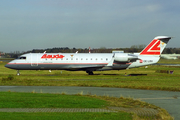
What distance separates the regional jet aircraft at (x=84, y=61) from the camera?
3662 centimetres

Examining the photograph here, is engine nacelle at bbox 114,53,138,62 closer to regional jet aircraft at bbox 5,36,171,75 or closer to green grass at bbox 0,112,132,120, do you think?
regional jet aircraft at bbox 5,36,171,75

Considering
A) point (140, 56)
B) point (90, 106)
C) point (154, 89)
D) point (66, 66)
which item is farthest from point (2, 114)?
point (140, 56)

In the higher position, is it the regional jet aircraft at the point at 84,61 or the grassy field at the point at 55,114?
the regional jet aircraft at the point at 84,61

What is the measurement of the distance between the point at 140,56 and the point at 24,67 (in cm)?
1836

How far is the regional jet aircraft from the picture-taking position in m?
36.6

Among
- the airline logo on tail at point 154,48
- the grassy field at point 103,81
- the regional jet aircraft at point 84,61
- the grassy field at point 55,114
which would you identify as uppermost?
the airline logo on tail at point 154,48

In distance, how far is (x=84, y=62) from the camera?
36781 millimetres

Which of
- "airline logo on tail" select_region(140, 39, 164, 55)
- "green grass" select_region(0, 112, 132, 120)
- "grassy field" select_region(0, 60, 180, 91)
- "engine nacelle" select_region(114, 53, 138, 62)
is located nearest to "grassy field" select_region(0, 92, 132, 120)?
"green grass" select_region(0, 112, 132, 120)

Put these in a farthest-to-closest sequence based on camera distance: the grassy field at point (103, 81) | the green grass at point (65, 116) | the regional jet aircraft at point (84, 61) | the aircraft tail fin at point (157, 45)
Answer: the aircraft tail fin at point (157, 45), the regional jet aircraft at point (84, 61), the grassy field at point (103, 81), the green grass at point (65, 116)

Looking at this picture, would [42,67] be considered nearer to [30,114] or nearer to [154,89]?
[154,89]

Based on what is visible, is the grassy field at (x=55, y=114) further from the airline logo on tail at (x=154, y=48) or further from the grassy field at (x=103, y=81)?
the airline logo on tail at (x=154, y=48)

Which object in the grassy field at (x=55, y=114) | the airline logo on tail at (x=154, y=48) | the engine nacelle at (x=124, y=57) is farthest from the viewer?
the airline logo on tail at (x=154, y=48)

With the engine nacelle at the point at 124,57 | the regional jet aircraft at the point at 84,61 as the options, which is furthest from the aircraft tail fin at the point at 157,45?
the engine nacelle at the point at 124,57

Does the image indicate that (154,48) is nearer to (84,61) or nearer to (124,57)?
(124,57)
